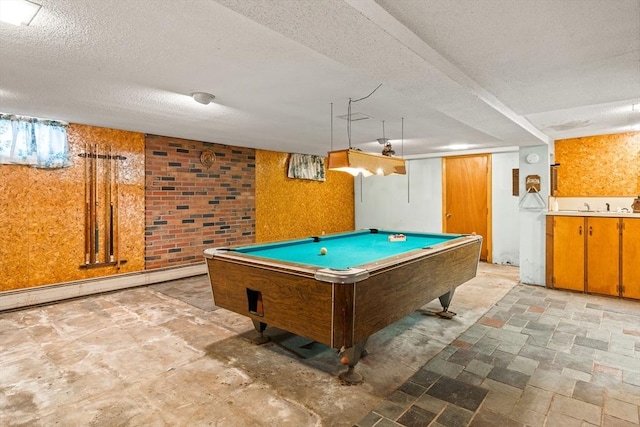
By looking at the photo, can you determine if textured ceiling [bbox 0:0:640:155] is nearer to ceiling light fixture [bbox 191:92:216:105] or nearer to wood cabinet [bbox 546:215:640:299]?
ceiling light fixture [bbox 191:92:216:105]

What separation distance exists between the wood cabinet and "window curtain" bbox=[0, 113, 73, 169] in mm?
6408

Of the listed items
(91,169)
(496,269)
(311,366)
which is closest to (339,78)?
(311,366)

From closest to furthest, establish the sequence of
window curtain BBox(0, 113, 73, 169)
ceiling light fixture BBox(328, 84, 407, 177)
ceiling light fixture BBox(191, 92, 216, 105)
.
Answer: ceiling light fixture BBox(328, 84, 407, 177)
ceiling light fixture BBox(191, 92, 216, 105)
window curtain BBox(0, 113, 73, 169)

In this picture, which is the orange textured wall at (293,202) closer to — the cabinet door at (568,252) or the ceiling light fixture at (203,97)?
the ceiling light fixture at (203,97)

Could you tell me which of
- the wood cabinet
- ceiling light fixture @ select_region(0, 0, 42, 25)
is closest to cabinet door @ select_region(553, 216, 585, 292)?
the wood cabinet

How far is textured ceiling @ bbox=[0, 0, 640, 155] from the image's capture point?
1.66 m

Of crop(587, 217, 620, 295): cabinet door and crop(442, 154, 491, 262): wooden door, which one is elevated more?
crop(442, 154, 491, 262): wooden door

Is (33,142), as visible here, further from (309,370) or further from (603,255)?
(603,255)

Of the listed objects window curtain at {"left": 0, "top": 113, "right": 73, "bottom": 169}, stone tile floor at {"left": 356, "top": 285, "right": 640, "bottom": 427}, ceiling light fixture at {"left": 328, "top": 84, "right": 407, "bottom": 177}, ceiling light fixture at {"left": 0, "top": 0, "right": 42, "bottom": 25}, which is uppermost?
ceiling light fixture at {"left": 0, "top": 0, "right": 42, "bottom": 25}

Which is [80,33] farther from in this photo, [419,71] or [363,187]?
[363,187]

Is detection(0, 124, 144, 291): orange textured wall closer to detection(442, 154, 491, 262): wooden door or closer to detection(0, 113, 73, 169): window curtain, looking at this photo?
detection(0, 113, 73, 169): window curtain

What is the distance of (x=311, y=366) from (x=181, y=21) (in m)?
2.39

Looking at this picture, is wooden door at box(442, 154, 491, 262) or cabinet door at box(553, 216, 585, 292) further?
wooden door at box(442, 154, 491, 262)

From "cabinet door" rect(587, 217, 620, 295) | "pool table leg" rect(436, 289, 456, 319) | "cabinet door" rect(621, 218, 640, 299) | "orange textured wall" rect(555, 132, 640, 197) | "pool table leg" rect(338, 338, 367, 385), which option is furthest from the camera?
"orange textured wall" rect(555, 132, 640, 197)
